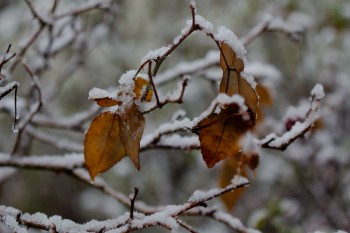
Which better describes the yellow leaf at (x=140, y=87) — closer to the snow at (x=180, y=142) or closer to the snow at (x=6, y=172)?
the snow at (x=180, y=142)

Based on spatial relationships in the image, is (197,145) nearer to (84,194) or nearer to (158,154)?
(158,154)

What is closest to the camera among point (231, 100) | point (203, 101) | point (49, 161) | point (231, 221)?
point (231, 100)

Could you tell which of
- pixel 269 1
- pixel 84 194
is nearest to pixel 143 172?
pixel 84 194

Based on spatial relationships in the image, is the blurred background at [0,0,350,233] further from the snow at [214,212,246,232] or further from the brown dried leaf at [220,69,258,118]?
the brown dried leaf at [220,69,258,118]

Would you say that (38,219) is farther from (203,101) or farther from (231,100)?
(203,101)

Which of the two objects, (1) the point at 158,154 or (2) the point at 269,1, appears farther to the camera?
(1) the point at 158,154

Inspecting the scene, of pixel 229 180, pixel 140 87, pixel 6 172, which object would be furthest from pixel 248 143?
pixel 6 172
